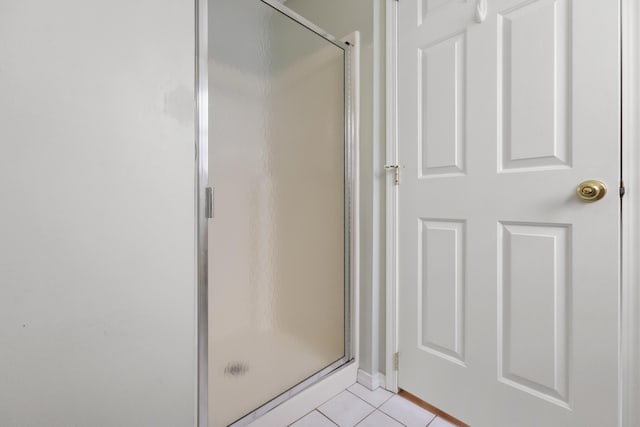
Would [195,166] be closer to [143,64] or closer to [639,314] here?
[143,64]

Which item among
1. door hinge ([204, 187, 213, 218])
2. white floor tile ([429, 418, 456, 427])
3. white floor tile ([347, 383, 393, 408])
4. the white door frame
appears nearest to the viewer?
the white door frame

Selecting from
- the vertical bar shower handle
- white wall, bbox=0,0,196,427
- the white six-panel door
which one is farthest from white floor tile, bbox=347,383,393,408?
the vertical bar shower handle

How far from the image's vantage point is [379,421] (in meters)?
1.16

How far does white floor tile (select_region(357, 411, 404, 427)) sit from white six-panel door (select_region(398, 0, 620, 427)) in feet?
0.59

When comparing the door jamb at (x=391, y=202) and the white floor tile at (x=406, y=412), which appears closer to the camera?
the white floor tile at (x=406, y=412)

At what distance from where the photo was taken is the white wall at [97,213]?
0.61 m

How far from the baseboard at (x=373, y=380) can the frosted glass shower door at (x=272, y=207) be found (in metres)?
0.14

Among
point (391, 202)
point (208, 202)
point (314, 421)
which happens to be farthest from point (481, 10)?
point (314, 421)

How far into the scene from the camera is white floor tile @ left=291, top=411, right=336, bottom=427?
1.15m

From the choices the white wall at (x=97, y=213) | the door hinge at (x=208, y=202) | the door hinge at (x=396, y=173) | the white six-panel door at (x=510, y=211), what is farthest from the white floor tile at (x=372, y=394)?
the door hinge at (x=208, y=202)

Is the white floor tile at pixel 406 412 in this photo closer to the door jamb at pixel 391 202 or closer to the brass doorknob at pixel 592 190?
the door jamb at pixel 391 202

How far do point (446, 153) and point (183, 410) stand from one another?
1296 millimetres

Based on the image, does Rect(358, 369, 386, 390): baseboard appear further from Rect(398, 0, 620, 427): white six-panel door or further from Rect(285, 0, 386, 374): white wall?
Rect(398, 0, 620, 427): white six-panel door

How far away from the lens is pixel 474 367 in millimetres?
1094
